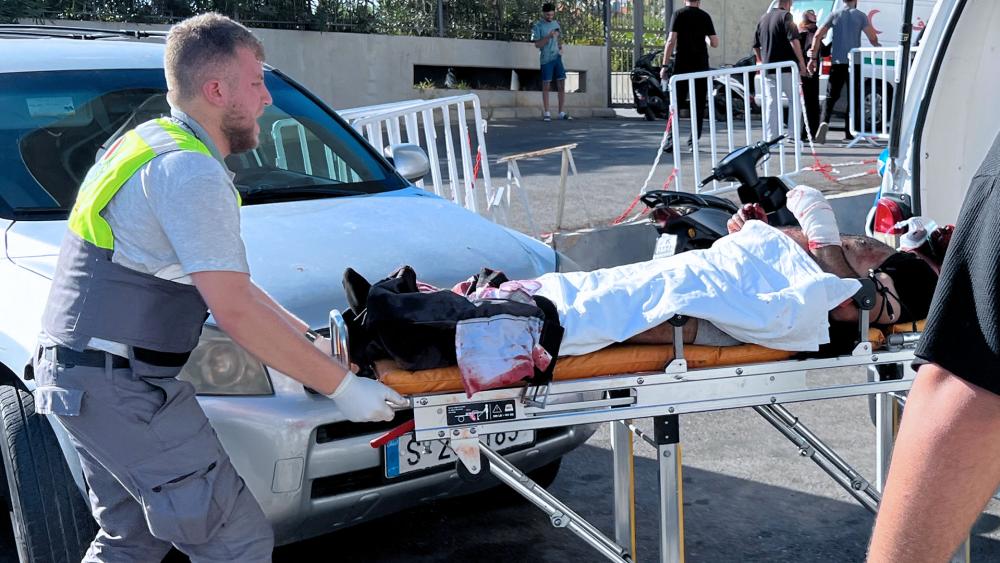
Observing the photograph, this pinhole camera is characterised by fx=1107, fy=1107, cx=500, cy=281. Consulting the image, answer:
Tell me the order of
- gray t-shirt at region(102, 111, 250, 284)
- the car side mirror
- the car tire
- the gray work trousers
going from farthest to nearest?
1. the car side mirror
2. the car tire
3. the gray work trousers
4. gray t-shirt at region(102, 111, 250, 284)

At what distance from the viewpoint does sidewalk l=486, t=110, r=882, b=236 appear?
396 inches

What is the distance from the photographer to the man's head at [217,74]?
2.64 metres

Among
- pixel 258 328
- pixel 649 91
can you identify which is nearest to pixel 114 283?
pixel 258 328

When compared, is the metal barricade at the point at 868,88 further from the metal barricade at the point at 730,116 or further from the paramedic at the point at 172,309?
the paramedic at the point at 172,309

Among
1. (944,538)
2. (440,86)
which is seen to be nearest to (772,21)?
(440,86)

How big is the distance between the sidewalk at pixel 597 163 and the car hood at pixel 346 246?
15.9 ft

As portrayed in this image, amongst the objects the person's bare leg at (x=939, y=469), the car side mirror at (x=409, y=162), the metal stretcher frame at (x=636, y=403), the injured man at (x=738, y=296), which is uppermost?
the car side mirror at (x=409, y=162)

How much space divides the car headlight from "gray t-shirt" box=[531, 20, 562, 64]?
A: 1592 centimetres

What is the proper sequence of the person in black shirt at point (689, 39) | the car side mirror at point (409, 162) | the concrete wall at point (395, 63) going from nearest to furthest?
1. the car side mirror at point (409, 162)
2. the person in black shirt at point (689, 39)
3. the concrete wall at point (395, 63)

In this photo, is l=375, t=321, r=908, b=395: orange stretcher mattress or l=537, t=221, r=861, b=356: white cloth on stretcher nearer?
l=375, t=321, r=908, b=395: orange stretcher mattress

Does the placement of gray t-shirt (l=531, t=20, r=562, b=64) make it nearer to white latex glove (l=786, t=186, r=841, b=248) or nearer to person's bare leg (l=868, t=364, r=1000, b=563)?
white latex glove (l=786, t=186, r=841, b=248)

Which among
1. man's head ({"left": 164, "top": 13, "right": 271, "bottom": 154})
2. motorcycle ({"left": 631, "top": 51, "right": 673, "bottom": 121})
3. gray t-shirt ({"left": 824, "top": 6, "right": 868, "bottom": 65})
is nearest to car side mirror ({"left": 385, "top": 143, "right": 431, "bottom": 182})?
man's head ({"left": 164, "top": 13, "right": 271, "bottom": 154})

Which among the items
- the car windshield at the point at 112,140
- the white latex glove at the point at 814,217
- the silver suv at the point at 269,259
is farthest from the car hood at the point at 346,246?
the white latex glove at the point at 814,217

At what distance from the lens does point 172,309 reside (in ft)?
8.73
